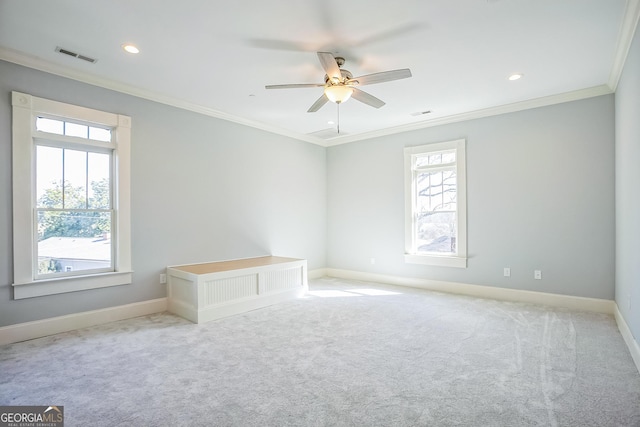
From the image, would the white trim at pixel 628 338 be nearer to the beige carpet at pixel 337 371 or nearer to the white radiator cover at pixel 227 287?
the beige carpet at pixel 337 371

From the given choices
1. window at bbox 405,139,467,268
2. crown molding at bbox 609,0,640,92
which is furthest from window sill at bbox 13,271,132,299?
crown molding at bbox 609,0,640,92

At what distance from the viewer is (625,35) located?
2.81 meters

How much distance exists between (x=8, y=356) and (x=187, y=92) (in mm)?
3295

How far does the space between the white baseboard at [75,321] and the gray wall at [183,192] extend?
6cm

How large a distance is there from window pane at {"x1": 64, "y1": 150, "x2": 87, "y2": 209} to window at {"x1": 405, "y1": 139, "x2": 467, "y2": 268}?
4.72m

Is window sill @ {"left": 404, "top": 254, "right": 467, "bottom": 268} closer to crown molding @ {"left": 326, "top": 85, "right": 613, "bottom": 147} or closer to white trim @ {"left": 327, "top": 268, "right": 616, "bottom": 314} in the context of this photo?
white trim @ {"left": 327, "top": 268, "right": 616, "bottom": 314}

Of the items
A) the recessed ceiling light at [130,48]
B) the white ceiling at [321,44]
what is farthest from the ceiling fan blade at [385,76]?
the recessed ceiling light at [130,48]

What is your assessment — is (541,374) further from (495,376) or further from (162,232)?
(162,232)

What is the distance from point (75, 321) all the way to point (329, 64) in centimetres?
380

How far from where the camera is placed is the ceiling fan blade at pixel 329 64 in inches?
106

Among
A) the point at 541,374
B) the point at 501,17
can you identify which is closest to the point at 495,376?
the point at 541,374

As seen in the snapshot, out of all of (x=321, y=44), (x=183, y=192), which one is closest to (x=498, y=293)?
(x=321, y=44)

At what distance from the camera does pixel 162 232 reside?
4254mm

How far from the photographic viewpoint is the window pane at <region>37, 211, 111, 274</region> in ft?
11.2
